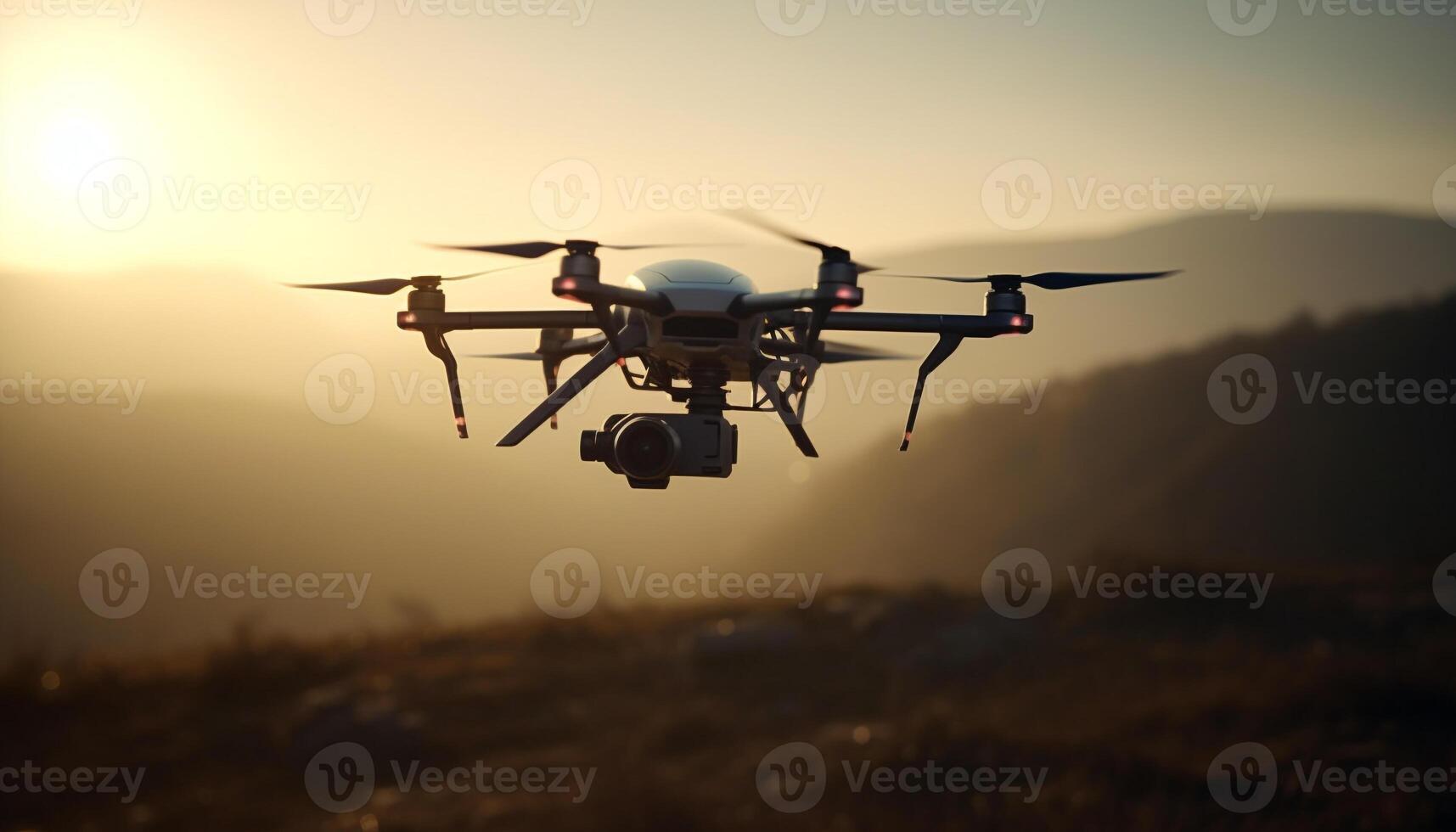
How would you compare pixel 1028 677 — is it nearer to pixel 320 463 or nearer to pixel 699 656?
pixel 699 656

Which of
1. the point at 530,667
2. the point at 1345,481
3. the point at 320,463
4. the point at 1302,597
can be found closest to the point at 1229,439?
A: the point at 1345,481

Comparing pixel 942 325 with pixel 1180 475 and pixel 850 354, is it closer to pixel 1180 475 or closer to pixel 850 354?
pixel 850 354
